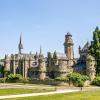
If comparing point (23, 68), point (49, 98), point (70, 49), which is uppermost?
point (70, 49)

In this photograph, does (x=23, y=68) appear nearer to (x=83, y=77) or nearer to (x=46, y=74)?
(x=46, y=74)

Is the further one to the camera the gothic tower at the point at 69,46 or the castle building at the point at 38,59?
the gothic tower at the point at 69,46

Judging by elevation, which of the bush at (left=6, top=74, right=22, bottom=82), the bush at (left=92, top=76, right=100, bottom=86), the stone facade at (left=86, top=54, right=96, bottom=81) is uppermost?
the stone facade at (left=86, top=54, right=96, bottom=81)

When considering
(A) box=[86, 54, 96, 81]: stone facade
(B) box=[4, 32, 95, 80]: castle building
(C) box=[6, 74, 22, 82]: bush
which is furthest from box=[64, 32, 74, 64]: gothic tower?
(A) box=[86, 54, 96, 81]: stone facade

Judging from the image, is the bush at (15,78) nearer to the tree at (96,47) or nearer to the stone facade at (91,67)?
the stone facade at (91,67)

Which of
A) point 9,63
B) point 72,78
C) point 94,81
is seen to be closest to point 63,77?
point 72,78

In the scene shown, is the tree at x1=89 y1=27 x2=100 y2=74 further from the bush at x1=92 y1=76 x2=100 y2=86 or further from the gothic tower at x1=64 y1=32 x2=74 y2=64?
the gothic tower at x1=64 y1=32 x2=74 y2=64

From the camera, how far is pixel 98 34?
83250 mm

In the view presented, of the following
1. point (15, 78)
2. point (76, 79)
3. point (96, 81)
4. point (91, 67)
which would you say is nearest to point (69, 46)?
point (15, 78)

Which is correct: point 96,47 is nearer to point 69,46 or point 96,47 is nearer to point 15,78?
point 15,78

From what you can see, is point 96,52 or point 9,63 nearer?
point 96,52

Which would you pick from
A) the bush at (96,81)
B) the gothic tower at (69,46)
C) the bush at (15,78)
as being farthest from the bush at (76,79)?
the gothic tower at (69,46)

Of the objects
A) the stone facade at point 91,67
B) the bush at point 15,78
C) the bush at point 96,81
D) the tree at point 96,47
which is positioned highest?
the tree at point 96,47

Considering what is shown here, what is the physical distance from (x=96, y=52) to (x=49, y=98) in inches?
1632
